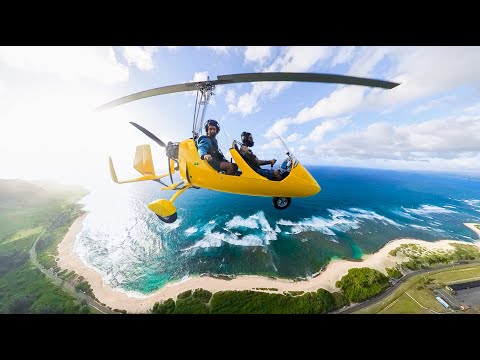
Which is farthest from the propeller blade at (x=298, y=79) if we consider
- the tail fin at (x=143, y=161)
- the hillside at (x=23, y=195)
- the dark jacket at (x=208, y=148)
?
the hillside at (x=23, y=195)

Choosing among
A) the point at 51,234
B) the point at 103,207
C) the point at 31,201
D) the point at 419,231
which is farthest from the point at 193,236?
the point at 31,201

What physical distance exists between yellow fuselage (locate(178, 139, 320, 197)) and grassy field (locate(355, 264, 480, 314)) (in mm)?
25863

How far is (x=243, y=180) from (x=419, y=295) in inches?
1352

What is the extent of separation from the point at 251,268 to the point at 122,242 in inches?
1175

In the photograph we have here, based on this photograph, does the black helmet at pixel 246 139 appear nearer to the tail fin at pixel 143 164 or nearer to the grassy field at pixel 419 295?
the tail fin at pixel 143 164

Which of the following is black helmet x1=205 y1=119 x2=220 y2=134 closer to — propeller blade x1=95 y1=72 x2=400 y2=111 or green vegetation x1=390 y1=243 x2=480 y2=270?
propeller blade x1=95 y1=72 x2=400 y2=111

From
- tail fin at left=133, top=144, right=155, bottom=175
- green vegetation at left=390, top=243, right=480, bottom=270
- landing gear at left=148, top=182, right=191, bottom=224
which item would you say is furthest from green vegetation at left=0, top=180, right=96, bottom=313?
green vegetation at left=390, top=243, right=480, bottom=270

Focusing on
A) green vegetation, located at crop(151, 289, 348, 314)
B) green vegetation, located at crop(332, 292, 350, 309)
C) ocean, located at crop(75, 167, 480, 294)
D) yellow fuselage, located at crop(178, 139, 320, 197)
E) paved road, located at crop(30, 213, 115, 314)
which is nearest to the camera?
yellow fuselage, located at crop(178, 139, 320, 197)

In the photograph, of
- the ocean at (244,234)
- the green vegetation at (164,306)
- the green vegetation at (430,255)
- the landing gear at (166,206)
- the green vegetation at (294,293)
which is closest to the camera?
the landing gear at (166,206)

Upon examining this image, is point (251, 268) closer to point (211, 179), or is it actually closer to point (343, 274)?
point (343, 274)

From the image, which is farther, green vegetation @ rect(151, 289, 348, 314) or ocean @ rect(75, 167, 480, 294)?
ocean @ rect(75, 167, 480, 294)

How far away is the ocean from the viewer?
103 ft

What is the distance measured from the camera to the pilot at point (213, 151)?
17.2 ft

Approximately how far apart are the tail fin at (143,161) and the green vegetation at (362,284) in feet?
96.3
